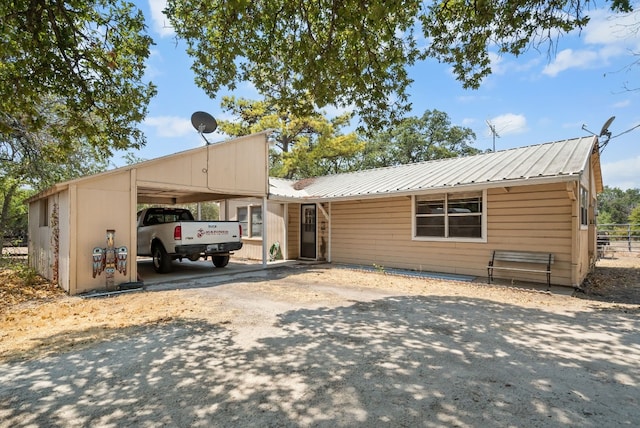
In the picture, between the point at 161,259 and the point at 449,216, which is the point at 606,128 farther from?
the point at 161,259

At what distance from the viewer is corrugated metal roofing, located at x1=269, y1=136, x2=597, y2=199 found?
780cm

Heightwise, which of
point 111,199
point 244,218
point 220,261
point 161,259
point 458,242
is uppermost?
point 111,199

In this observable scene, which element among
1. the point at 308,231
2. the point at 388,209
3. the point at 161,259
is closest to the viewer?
the point at 161,259

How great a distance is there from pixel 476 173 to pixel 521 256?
2458 millimetres

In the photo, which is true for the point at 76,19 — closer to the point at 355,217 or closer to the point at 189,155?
the point at 189,155

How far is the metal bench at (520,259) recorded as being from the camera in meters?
7.80

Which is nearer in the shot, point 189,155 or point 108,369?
point 108,369

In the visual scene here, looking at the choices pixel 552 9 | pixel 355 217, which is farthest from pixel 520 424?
pixel 355 217

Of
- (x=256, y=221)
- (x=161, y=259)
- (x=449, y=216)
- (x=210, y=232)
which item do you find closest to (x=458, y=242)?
(x=449, y=216)

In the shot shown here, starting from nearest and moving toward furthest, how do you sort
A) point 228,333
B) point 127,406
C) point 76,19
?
point 127,406, point 228,333, point 76,19

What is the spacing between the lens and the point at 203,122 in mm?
9844

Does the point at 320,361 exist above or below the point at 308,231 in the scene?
below

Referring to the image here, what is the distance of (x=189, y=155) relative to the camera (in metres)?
9.10

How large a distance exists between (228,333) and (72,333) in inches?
84.6
